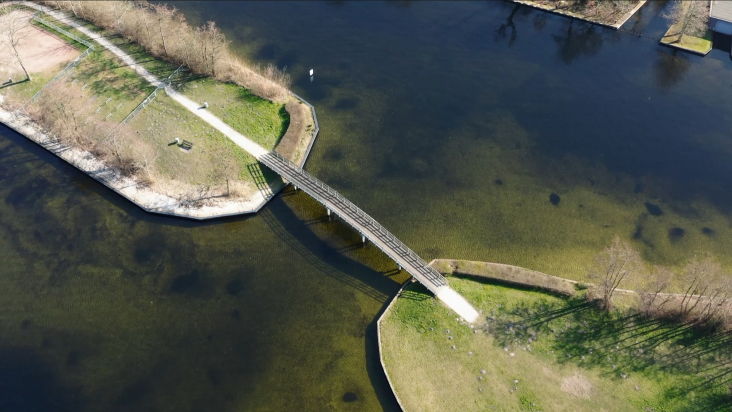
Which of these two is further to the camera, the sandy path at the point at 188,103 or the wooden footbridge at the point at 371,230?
the sandy path at the point at 188,103

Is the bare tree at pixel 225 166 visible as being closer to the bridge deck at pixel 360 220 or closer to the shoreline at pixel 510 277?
the bridge deck at pixel 360 220

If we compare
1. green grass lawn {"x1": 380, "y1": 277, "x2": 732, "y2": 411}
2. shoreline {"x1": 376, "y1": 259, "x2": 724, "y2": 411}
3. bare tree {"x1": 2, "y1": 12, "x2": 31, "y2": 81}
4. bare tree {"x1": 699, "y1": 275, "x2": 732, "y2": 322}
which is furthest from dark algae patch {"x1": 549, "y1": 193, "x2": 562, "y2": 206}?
bare tree {"x1": 2, "y1": 12, "x2": 31, "y2": 81}

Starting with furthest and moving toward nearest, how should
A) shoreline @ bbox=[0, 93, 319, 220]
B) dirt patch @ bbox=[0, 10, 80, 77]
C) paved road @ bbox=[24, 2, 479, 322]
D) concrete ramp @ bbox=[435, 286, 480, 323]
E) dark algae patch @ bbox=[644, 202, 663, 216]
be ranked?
1. dirt patch @ bbox=[0, 10, 80, 77]
2. dark algae patch @ bbox=[644, 202, 663, 216]
3. shoreline @ bbox=[0, 93, 319, 220]
4. paved road @ bbox=[24, 2, 479, 322]
5. concrete ramp @ bbox=[435, 286, 480, 323]

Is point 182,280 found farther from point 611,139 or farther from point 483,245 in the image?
point 611,139

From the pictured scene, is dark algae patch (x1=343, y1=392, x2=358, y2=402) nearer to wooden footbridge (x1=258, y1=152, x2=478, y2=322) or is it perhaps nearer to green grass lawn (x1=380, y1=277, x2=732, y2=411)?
green grass lawn (x1=380, y1=277, x2=732, y2=411)

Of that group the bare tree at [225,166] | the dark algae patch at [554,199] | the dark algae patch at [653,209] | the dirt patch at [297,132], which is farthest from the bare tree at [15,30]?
the dark algae patch at [653,209]

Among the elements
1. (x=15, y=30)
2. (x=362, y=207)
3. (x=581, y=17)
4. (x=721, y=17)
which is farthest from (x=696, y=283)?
(x=15, y=30)
